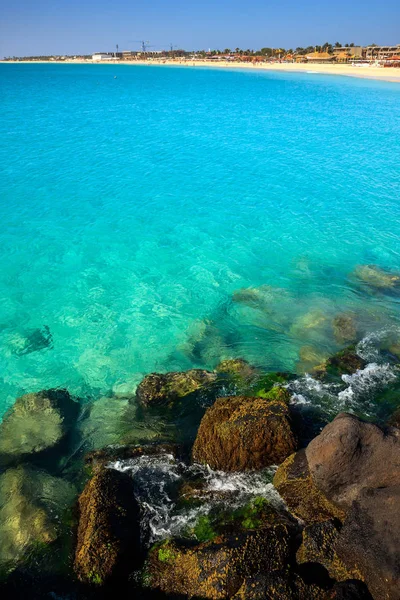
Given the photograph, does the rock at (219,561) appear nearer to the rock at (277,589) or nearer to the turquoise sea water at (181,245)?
the rock at (277,589)

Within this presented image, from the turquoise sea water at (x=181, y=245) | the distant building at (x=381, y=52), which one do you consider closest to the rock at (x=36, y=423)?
the turquoise sea water at (x=181, y=245)

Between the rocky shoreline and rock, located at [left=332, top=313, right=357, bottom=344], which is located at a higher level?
the rocky shoreline

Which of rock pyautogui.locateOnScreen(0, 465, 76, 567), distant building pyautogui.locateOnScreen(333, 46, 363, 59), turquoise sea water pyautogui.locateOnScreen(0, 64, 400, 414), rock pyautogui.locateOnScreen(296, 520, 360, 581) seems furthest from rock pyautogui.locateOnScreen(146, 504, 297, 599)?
distant building pyautogui.locateOnScreen(333, 46, 363, 59)

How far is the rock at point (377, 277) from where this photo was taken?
15923 mm

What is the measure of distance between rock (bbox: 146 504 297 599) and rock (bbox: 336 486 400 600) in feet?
3.11

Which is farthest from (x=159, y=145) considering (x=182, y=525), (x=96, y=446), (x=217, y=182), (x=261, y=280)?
(x=182, y=525)

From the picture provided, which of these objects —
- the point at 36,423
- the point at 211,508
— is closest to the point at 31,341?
the point at 36,423

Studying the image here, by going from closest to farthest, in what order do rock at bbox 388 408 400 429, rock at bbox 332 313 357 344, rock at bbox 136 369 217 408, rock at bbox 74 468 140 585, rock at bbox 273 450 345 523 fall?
1. rock at bbox 74 468 140 585
2. rock at bbox 273 450 345 523
3. rock at bbox 388 408 400 429
4. rock at bbox 136 369 217 408
5. rock at bbox 332 313 357 344

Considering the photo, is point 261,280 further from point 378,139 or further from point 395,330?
point 378,139

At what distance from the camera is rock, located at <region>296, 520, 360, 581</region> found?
223 inches

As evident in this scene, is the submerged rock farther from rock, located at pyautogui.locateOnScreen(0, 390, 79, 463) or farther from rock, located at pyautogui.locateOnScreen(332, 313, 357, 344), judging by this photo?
rock, located at pyautogui.locateOnScreen(332, 313, 357, 344)

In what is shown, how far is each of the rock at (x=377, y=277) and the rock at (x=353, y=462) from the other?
1048 centimetres

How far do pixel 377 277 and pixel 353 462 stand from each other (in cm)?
1169

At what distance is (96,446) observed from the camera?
9.32 meters
